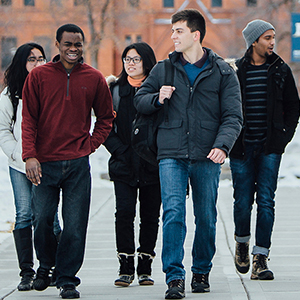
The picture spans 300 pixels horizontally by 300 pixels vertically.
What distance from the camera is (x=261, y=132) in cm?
582

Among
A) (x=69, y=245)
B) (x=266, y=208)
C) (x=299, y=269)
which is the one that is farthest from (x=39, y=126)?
(x=299, y=269)

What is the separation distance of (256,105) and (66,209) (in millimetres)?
1843

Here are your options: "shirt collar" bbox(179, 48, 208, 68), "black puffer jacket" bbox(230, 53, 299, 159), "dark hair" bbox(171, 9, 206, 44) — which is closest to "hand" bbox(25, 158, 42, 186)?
"shirt collar" bbox(179, 48, 208, 68)

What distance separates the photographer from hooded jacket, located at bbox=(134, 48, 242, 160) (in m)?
5.01

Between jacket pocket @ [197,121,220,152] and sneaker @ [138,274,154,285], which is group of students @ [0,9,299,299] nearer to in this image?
jacket pocket @ [197,121,220,152]

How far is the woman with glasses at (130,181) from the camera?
5.79m

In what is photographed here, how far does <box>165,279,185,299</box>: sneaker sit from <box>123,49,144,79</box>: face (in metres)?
1.94

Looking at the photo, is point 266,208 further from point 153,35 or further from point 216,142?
point 153,35

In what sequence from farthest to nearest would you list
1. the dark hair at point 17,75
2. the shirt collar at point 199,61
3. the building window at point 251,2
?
the building window at point 251,2 → the dark hair at point 17,75 → the shirt collar at point 199,61

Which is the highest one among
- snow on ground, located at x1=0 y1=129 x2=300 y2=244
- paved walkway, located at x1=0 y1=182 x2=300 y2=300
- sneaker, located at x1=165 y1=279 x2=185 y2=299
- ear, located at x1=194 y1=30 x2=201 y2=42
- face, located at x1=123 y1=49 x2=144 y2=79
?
ear, located at x1=194 y1=30 x2=201 y2=42

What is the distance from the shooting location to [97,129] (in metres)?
5.44

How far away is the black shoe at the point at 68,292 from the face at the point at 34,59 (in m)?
1.85

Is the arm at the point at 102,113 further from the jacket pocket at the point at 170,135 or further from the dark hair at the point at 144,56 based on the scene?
the dark hair at the point at 144,56

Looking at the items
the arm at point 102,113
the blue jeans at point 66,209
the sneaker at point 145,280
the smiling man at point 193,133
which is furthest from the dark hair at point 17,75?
the sneaker at point 145,280
